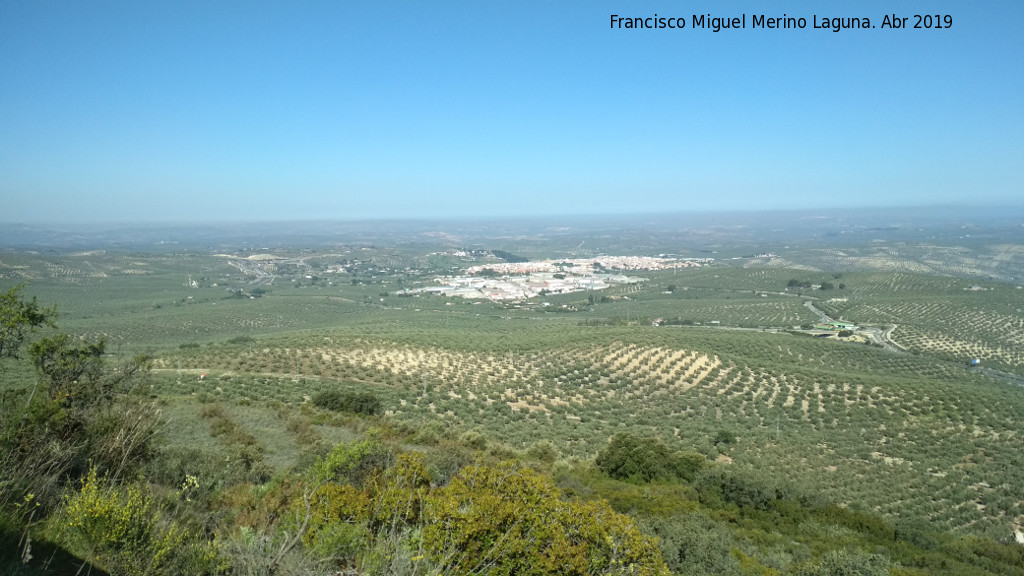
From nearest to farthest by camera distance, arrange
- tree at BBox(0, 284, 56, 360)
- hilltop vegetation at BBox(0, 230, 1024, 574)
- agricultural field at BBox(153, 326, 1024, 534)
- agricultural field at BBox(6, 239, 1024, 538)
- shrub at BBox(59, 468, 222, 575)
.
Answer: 1. shrub at BBox(59, 468, 222, 575)
2. hilltop vegetation at BBox(0, 230, 1024, 574)
3. tree at BBox(0, 284, 56, 360)
4. agricultural field at BBox(6, 239, 1024, 538)
5. agricultural field at BBox(153, 326, 1024, 534)

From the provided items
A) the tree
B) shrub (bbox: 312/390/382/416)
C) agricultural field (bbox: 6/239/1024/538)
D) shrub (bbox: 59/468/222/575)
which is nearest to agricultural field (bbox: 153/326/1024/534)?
agricultural field (bbox: 6/239/1024/538)

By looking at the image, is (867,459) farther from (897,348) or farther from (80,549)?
(897,348)

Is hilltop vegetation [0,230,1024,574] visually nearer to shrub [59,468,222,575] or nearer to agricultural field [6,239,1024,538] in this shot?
shrub [59,468,222,575]

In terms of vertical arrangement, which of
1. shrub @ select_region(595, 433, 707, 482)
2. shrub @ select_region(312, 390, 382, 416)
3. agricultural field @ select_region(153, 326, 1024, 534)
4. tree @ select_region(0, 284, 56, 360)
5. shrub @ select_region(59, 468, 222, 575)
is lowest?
agricultural field @ select_region(153, 326, 1024, 534)

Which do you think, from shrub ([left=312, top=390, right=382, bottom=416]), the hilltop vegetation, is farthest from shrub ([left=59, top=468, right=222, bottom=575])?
shrub ([left=312, top=390, right=382, bottom=416])

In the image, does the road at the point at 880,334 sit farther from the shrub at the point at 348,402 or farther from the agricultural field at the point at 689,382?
the shrub at the point at 348,402

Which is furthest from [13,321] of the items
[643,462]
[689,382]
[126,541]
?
[689,382]

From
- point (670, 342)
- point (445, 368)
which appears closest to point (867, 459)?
point (670, 342)

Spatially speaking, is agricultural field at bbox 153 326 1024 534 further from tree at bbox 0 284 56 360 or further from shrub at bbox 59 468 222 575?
shrub at bbox 59 468 222 575

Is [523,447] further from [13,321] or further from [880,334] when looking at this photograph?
[880,334]

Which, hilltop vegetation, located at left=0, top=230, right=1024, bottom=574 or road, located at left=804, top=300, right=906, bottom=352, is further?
road, located at left=804, top=300, right=906, bottom=352

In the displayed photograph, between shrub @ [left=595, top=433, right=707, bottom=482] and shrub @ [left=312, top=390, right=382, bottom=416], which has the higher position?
shrub @ [left=312, top=390, right=382, bottom=416]

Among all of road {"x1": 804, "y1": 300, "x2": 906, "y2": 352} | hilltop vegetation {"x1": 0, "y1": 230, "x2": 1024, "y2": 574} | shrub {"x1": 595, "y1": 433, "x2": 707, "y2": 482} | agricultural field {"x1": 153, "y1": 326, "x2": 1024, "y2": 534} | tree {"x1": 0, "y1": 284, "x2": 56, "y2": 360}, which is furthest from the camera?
road {"x1": 804, "y1": 300, "x2": 906, "y2": 352}
